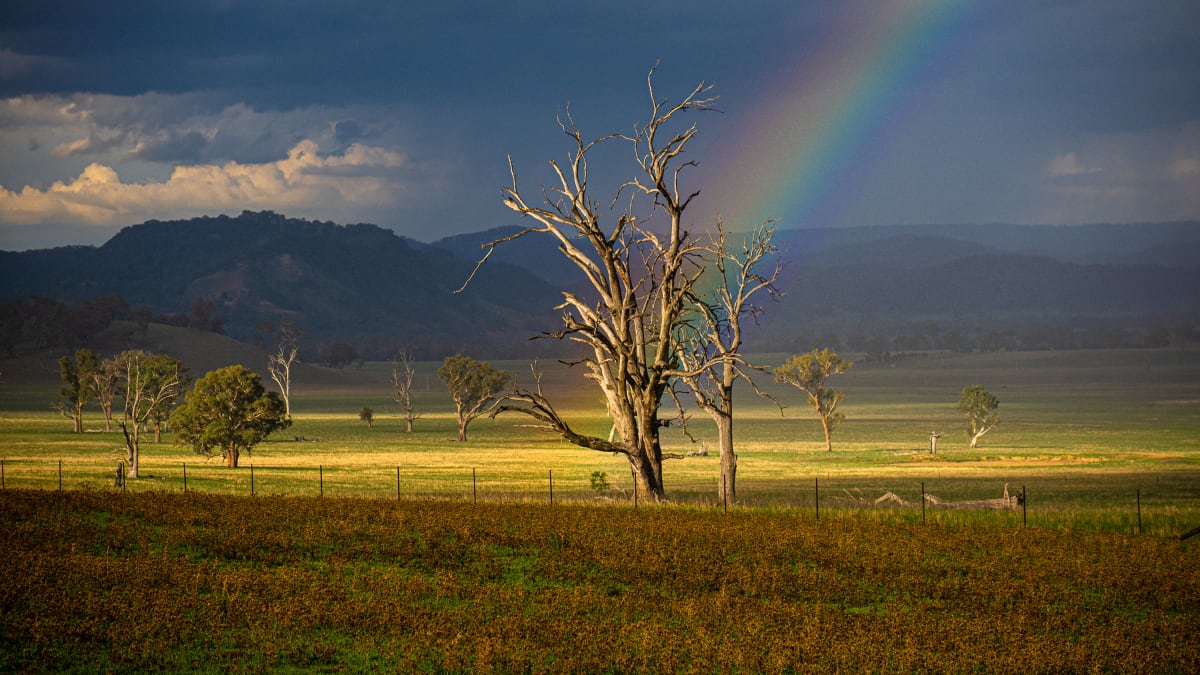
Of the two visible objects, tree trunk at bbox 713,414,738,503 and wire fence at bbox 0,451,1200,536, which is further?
tree trunk at bbox 713,414,738,503

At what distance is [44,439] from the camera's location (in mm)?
87188

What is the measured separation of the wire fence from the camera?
129 ft

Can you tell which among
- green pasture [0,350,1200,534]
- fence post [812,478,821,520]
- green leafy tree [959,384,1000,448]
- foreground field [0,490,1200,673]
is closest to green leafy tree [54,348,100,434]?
green pasture [0,350,1200,534]

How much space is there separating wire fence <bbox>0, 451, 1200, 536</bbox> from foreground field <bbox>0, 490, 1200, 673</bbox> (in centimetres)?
702

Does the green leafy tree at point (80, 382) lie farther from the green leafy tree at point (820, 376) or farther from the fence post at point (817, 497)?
the fence post at point (817, 497)

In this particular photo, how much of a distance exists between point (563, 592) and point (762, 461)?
52.7m

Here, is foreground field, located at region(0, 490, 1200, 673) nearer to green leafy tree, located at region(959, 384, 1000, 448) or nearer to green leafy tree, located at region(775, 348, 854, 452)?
green leafy tree, located at region(775, 348, 854, 452)

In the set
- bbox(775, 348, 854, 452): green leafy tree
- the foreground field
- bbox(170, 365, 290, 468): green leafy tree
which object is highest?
bbox(775, 348, 854, 452): green leafy tree

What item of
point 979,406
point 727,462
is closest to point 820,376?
point 979,406

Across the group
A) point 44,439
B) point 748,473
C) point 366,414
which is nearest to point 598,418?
point 366,414

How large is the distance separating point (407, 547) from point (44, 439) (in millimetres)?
70079

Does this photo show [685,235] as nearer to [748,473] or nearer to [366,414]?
[748,473]

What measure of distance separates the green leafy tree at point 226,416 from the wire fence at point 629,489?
2.64 m

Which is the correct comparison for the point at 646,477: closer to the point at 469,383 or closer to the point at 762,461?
the point at 762,461
